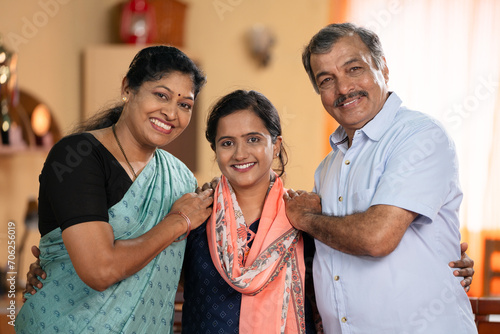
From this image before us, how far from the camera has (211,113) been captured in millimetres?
1948

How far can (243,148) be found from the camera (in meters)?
1.80

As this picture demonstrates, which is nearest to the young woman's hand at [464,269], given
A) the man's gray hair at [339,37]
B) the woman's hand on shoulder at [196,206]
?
the man's gray hair at [339,37]

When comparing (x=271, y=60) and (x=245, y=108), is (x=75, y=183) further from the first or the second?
(x=271, y=60)

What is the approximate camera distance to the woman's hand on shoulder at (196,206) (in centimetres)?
175

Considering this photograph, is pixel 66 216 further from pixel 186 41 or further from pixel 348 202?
pixel 186 41

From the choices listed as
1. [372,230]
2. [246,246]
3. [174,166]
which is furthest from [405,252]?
[174,166]

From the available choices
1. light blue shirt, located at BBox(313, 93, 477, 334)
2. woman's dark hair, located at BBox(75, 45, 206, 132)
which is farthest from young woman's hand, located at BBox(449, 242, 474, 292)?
woman's dark hair, located at BBox(75, 45, 206, 132)

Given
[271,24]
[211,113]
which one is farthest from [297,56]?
[211,113]

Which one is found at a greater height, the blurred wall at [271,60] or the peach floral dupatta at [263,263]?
the blurred wall at [271,60]

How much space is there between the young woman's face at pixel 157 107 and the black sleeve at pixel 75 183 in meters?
0.18

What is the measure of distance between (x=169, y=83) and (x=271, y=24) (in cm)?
306

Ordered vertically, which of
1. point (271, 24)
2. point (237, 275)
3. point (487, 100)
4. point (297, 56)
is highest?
point (271, 24)

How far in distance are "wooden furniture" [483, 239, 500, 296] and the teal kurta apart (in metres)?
3.37

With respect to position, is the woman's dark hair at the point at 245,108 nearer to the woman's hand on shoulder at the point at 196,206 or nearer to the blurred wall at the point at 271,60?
the woman's hand on shoulder at the point at 196,206
